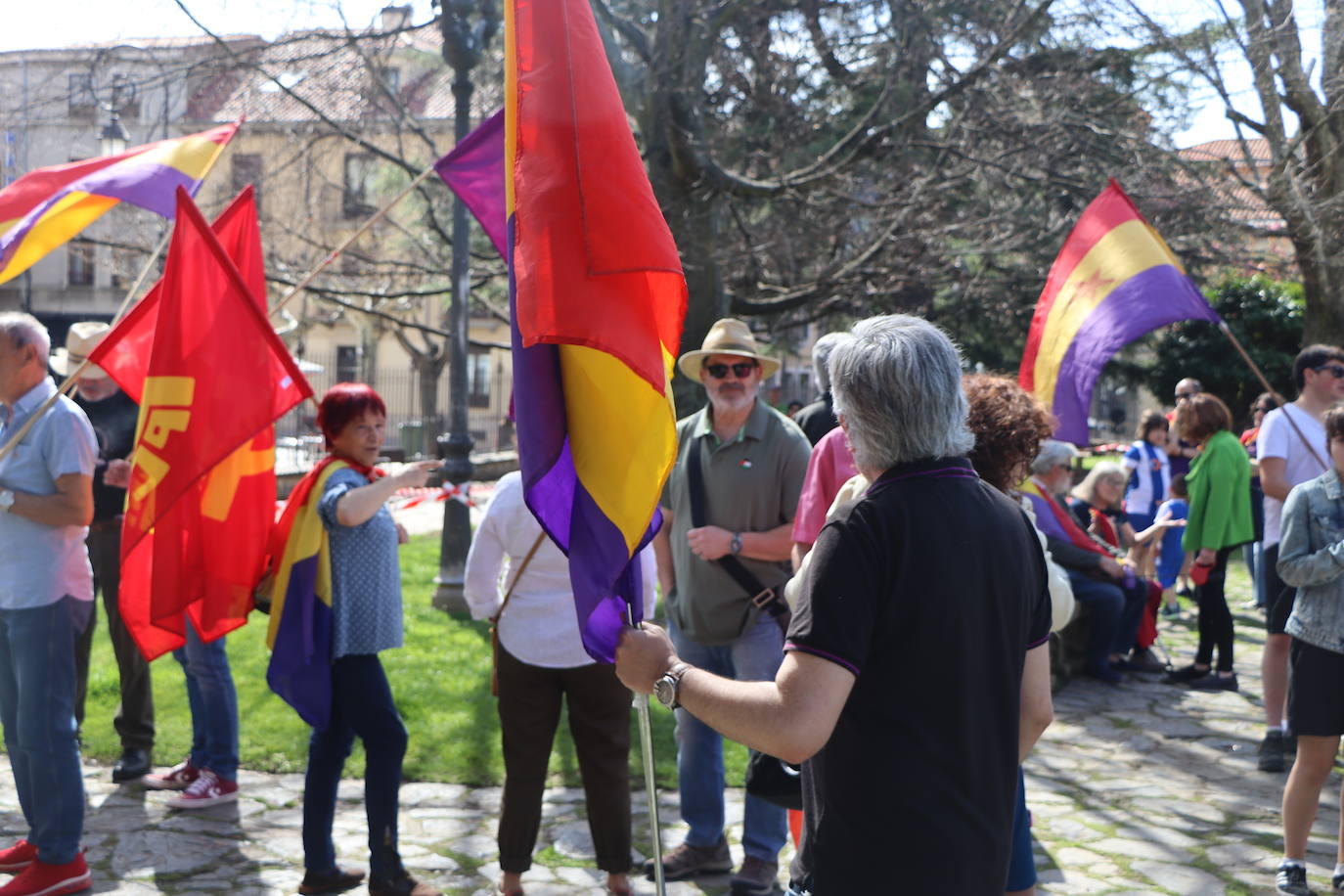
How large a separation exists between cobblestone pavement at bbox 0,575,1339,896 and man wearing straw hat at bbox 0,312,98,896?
33 centimetres

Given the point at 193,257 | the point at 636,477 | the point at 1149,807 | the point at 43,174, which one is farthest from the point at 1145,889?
the point at 43,174

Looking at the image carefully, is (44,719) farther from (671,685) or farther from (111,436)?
(671,685)

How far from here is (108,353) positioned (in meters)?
5.00

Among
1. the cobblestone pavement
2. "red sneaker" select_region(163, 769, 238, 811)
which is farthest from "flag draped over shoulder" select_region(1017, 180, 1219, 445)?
"red sneaker" select_region(163, 769, 238, 811)

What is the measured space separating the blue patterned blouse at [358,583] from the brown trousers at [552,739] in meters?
0.46

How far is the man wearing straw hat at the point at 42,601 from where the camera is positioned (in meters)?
4.59

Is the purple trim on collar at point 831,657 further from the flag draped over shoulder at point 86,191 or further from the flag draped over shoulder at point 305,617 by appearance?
the flag draped over shoulder at point 86,191

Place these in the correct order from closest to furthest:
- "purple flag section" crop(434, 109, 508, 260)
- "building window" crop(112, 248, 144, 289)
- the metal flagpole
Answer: the metal flagpole < "purple flag section" crop(434, 109, 508, 260) < "building window" crop(112, 248, 144, 289)

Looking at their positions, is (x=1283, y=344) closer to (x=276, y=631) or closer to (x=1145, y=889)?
(x=1145, y=889)

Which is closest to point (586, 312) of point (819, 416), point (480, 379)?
point (819, 416)

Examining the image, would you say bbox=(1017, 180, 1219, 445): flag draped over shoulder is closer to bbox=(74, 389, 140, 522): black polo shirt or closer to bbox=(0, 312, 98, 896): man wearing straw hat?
bbox=(0, 312, 98, 896): man wearing straw hat

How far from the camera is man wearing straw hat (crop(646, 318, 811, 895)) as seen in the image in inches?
193

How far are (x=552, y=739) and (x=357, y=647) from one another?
0.79 m

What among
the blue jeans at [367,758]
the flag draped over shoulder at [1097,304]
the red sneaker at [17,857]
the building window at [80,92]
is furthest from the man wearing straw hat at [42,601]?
the building window at [80,92]
